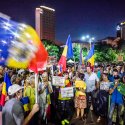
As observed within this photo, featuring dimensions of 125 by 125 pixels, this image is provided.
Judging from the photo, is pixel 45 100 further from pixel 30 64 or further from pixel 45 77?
pixel 30 64

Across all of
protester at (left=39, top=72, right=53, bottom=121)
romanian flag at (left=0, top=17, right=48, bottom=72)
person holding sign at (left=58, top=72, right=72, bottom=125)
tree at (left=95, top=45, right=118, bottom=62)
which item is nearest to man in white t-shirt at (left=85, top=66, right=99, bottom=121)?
person holding sign at (left=58, top=72, right=72, bottom=125)

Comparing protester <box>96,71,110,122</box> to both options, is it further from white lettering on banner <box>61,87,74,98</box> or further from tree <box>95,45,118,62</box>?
tree <box>95,45,118,62</box>

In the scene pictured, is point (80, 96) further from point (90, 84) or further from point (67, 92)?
point (90, 84)

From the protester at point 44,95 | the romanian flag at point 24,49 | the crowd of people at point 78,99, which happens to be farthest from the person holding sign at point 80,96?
the romanian flag at point 24,49

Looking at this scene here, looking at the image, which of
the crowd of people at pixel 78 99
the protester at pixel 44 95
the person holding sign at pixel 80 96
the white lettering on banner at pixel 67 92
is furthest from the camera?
the person holding sign at pixel 80 96

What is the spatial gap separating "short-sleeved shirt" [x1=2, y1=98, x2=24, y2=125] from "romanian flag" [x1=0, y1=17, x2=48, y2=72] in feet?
2.02

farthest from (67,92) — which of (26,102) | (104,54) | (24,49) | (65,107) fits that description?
(104,54)

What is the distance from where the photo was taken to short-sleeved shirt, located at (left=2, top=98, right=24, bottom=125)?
17.2ft

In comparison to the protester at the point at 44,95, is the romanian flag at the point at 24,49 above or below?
above

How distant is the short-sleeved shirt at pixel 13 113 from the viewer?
17.2ft

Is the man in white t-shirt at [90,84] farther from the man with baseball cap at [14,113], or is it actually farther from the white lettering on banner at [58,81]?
the man with baseball cap at [14,113]

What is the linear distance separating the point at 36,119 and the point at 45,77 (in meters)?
1.43

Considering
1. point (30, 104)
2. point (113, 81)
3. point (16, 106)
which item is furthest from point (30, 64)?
point (113, 81)

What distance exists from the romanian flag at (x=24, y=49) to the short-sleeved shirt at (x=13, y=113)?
0.62 meters
